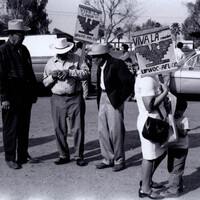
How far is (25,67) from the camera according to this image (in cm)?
628

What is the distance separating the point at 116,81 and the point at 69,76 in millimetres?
686

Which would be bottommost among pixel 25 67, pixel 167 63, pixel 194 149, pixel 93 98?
pixel 93 98

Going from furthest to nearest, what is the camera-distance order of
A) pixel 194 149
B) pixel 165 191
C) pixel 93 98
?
pixel 93 98 < pixel 194 149 < pixel 165 191

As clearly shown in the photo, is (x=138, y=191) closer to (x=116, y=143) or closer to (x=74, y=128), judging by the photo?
(x=116, y=143)

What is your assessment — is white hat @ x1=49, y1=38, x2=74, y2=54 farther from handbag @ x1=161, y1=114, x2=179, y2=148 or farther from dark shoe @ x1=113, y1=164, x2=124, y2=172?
Answer: handbag @ x1=161, y1=114, x2=179, y2=148

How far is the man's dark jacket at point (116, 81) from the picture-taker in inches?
235

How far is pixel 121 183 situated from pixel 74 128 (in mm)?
1261

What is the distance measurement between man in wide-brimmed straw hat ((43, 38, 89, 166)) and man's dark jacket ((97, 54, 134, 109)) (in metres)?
0.42

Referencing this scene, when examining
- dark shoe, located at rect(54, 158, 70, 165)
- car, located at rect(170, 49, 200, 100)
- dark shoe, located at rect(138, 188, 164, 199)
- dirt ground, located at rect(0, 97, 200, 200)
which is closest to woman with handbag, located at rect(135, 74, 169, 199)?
dark shoe, located at rect(138, 188, 164, 199)

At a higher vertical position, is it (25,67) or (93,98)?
(25,67)

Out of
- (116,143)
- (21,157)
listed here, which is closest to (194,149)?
(116,143)

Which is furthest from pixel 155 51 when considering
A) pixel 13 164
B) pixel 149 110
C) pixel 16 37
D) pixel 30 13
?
pixel 30 13

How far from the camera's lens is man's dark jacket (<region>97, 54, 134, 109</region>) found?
598cm

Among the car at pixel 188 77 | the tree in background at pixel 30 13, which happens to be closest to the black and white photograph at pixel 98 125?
the car at pixel 188 77
